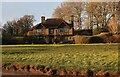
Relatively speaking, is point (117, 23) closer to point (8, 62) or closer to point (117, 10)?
point (117, 10)

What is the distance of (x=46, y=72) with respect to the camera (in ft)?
32.9

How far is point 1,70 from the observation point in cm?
1088

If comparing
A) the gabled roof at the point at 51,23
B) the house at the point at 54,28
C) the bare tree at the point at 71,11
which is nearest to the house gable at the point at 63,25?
the house at the point at 54,28

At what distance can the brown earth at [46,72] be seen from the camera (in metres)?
9.57

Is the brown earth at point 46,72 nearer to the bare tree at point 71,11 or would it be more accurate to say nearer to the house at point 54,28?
the bare tree at point 71,11

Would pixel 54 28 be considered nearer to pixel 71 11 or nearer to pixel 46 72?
pixel 71 11

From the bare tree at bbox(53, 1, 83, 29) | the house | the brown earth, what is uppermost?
the bare tree at bbox(53, 1, 83, 29)

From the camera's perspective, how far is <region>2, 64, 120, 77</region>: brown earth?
9570mm

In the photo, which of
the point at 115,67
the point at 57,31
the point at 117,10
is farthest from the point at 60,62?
A: the point at 57,31

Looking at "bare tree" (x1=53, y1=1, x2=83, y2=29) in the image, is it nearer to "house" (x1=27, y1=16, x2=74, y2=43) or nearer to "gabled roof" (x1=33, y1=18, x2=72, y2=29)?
"house" (x1=27, y1=16, x2=74, y2=43)

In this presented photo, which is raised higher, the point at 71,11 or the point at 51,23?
the point at 71,11

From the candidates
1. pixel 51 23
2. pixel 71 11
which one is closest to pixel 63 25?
pixel 51 23

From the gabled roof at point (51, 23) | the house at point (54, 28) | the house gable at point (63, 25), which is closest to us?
the house at point (54, 28)

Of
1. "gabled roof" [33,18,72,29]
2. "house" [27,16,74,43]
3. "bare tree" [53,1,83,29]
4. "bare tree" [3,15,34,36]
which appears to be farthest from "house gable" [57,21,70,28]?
"bare tree" [3,15,34,36]
